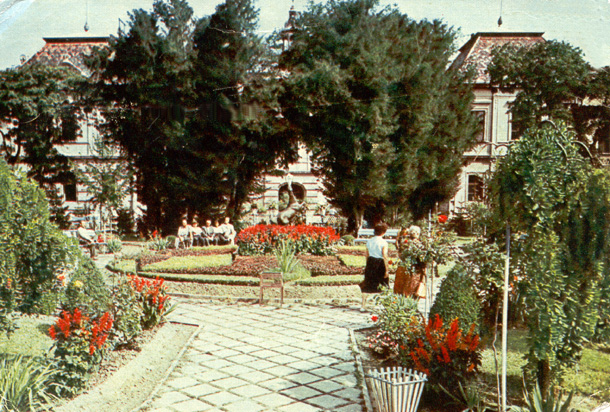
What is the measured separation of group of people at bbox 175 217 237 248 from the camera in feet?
61.6

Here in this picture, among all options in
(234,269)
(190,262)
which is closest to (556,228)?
(234,269)

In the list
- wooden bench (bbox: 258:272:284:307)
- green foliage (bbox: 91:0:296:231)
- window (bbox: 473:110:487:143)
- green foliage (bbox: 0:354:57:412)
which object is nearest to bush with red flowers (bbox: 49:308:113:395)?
green foliage (bbox: 0:354:57:412)

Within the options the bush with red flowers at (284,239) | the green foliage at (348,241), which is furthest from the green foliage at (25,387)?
the green foliage at (348,241)

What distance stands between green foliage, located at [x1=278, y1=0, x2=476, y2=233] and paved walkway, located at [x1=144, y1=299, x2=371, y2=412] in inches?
422

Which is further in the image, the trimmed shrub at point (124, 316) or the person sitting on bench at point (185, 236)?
the person sitting on bench at point (185, 236)

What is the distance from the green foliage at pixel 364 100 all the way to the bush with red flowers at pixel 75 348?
1417 cm

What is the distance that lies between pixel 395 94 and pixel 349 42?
264 cm

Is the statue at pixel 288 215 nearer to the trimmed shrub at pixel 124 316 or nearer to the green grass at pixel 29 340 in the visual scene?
the green grass at pixel 29 340

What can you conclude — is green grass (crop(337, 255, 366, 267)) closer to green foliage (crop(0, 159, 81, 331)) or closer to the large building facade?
the large building facade

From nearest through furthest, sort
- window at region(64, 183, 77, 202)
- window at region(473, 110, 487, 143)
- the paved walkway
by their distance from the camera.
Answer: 1. the paved walkway
2. window at region(64, 183, 77, 202)
3. window at region(473, 110, 487, 143)

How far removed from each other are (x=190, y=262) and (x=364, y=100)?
9206 millimetres

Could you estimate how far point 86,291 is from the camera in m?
6.24

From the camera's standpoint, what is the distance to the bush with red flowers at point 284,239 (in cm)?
1591

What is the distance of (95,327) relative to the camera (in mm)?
5828
